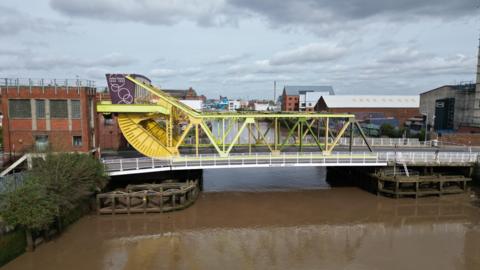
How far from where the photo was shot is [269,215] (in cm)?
2591

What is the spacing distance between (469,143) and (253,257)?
39.2 metres

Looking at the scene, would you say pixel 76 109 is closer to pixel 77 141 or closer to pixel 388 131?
pixel 77 141

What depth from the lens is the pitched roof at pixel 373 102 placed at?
269 ft

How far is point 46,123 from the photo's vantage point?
26938mm

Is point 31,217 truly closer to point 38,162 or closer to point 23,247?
point 23,247

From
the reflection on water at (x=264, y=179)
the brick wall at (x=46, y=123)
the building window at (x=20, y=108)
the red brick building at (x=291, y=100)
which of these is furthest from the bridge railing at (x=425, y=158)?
the red brick building at (x=291, y=100)

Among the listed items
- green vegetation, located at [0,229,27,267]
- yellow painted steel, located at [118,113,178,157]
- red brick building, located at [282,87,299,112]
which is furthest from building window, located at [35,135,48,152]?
red brick building, located at [282,87,299,112]

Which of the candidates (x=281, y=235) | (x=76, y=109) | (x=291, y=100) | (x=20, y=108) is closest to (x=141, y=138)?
(x=76, y=109)

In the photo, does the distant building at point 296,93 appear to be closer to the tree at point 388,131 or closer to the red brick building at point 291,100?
the red brick building at point 291,100

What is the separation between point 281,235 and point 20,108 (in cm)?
2160

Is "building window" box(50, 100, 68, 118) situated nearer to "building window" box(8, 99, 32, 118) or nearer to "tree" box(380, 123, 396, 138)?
"building window" box(8, 99, 32, 118)

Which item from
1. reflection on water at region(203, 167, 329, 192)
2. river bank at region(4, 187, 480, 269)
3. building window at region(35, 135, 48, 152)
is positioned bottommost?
river bank at region(4, 187, 480, 269)

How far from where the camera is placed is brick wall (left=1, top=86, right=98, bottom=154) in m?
26.5

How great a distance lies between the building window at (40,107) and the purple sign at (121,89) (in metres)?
4.99
